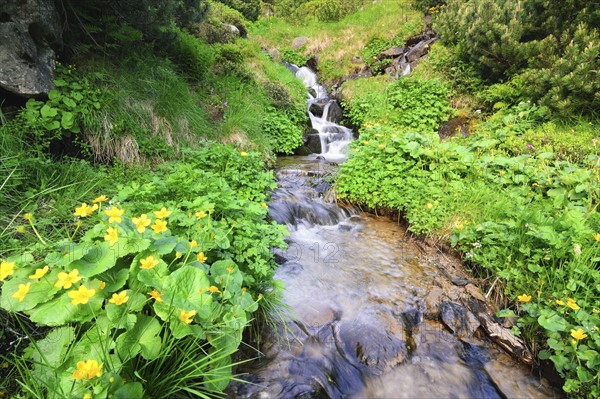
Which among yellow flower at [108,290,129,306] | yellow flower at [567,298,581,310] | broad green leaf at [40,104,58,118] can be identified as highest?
broad green leaf at [40,104,58,118]

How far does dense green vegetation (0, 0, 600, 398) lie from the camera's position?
148 cm

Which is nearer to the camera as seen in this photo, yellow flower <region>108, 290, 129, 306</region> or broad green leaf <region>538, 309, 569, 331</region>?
yellow flower <region>108, 290, 129, 306</region>

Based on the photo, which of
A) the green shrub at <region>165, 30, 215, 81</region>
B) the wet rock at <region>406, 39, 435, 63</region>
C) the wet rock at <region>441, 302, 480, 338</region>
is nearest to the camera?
the wet rock at <region>441, 302, 480, 338</region>

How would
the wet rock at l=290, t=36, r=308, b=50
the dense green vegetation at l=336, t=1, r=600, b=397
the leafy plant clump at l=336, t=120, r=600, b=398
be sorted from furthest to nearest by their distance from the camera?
the wet rock at l=290, t=36, r=308, b=50, the dense green vegetation at l=336, t=1, r=600, b=397, the leafy plant clump at l=336, t=120, r=600, b=398

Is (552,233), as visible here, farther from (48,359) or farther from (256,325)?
(48,359)

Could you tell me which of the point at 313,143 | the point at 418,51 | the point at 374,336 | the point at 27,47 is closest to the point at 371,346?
the point at 374,336

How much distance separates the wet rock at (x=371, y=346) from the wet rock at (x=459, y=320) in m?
0.55

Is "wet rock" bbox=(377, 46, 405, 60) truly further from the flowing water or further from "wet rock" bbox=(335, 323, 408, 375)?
"wet rock" bbox=(335, 323, 408, 375)

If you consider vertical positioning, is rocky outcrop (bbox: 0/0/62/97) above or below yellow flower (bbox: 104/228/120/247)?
above

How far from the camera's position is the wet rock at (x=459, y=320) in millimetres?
2771

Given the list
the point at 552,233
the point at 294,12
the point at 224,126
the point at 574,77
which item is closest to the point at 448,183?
the point at 552,233

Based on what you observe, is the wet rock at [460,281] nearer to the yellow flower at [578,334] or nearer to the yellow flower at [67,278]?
the yellow flower at [578,334]

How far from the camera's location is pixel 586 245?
261cm

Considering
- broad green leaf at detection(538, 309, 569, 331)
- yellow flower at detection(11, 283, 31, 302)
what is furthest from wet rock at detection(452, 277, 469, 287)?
yellow flower at detection(11, 283, 31, 302)
